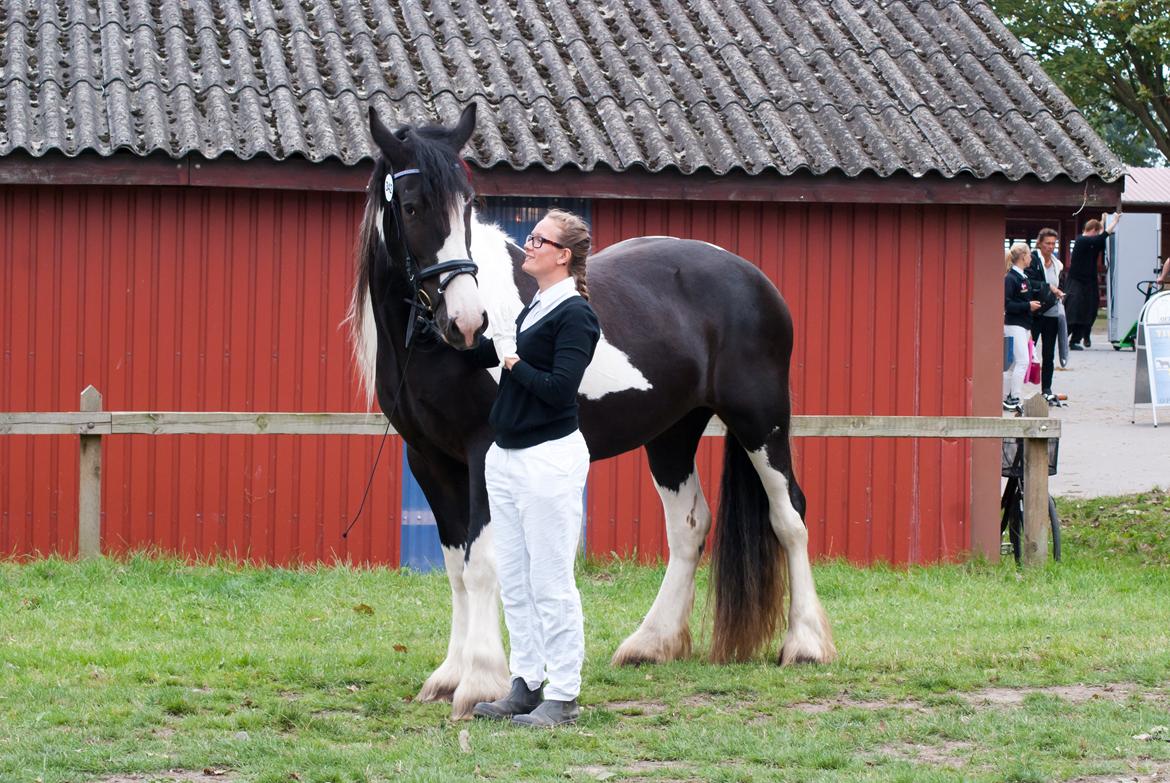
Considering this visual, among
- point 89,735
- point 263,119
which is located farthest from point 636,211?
point 89,735

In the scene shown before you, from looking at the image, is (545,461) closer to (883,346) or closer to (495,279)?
(495,279)

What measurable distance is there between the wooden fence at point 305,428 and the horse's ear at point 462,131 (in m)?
3.25

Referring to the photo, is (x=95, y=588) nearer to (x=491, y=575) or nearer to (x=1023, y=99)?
(x=491, y=575)

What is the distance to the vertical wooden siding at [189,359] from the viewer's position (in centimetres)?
935

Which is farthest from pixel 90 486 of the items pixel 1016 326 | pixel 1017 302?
pixel 1017 302

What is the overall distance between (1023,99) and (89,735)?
26.4 feet

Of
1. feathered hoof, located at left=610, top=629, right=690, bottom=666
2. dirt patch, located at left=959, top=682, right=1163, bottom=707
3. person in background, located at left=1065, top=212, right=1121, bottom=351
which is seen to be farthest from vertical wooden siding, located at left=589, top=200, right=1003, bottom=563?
person in background, located at left=1065, top=212, right=1121, bottom=351

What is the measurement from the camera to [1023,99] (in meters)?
10.5

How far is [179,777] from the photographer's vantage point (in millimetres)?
4566

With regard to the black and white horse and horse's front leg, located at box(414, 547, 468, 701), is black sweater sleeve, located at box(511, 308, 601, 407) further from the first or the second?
horse's front leg, located at box(414, 547, 468, 701)

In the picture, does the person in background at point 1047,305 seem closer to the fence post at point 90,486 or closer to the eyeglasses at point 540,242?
the fence post at point 90,486

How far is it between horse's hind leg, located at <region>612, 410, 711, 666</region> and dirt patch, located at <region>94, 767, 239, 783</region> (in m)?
2.26

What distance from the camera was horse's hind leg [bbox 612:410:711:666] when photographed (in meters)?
6.52

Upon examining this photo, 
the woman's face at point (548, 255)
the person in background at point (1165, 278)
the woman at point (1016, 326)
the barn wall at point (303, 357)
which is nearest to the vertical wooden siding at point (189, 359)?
the barn wall at point (303, 357)
